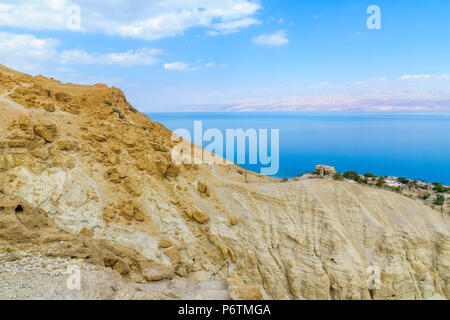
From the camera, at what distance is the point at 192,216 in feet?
51.3

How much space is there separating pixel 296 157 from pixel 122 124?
61.9 metres

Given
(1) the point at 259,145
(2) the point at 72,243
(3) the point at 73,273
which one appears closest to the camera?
(3) the point at 73,273

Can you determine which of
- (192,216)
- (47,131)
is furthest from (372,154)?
(47,131)

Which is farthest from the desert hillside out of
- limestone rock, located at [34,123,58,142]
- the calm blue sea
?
the calm blue sea

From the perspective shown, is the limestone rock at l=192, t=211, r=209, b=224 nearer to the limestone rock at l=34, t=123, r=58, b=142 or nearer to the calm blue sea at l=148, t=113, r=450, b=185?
the limestone rock at l=34, t=123, r=58, b=142

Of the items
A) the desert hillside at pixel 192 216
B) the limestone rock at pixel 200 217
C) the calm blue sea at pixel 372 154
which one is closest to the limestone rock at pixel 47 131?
the desert hillside at pixel 192 216

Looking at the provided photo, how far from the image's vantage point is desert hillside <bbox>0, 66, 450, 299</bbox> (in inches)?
505

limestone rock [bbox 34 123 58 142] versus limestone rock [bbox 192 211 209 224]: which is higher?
limestone rock [bbox 34 123 58 142]

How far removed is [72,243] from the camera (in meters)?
9.57

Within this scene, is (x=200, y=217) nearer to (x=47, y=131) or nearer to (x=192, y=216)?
(x=192, y=216)

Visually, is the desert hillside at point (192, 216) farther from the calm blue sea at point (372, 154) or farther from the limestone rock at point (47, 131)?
the calm blue sea at point (372, 154)

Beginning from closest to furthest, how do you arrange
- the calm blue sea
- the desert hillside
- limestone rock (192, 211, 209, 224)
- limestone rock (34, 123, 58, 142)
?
the desert hillside, limestone rock (34, 123, 58, 142), limestone rock (192, 211, 209, 224), the calm blue sea
